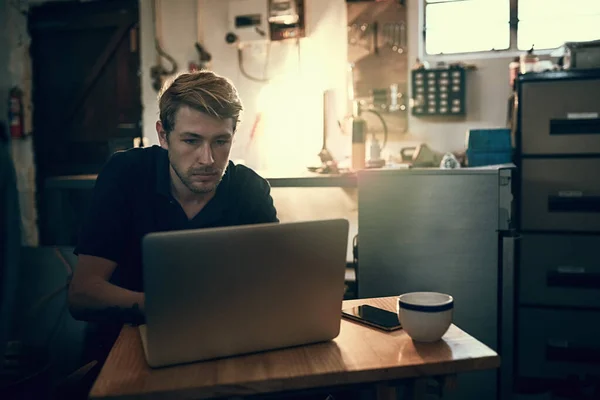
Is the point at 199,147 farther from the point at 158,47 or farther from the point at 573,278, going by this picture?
the point at 158,47

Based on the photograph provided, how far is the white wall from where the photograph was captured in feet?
11.3

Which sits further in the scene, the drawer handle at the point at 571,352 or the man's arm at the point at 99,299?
the drawer handle at the point at 571,352

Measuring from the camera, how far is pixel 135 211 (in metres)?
1.61

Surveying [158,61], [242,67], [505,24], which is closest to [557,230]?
[505,24]

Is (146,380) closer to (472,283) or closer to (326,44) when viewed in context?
(472,283)

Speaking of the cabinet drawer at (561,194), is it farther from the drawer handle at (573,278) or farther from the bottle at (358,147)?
the bottle at (358,147)

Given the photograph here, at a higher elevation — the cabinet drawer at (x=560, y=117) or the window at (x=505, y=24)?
Answer: the window at (x=505, y=24)

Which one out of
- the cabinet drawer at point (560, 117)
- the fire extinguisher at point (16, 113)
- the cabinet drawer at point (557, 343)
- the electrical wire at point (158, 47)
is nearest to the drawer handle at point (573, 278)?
the cabinet drawer at point (557, 343)

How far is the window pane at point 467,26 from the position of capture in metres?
3.32

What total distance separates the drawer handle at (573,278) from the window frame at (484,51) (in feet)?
4.44

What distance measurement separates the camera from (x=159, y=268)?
892mm

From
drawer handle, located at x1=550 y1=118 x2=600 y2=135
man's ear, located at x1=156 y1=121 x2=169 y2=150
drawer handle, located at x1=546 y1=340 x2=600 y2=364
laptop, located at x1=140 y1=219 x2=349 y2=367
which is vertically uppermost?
drawer handle, located at x1=550 y1=118 x2=600 y2=135

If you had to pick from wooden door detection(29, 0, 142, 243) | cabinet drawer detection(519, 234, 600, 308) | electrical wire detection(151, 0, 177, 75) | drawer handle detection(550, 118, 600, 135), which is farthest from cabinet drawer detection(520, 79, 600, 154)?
wooden door detection(29, 0, 142, 243)

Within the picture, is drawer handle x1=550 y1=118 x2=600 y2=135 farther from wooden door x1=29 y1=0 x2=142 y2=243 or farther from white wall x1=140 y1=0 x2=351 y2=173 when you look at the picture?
wooden door x1=29 y1=0 x2=142 y2=243
